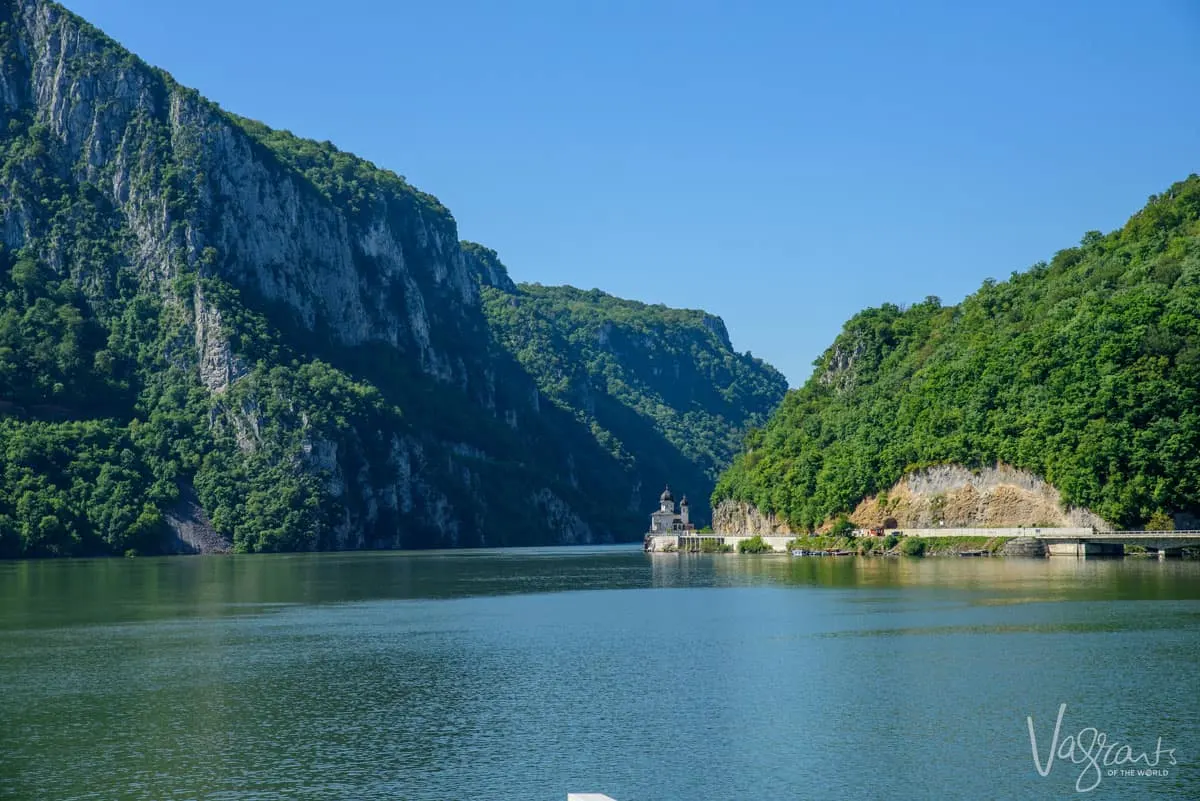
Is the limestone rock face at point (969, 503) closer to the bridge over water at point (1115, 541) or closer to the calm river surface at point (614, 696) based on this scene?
the bridge over water at point (1115, 541)

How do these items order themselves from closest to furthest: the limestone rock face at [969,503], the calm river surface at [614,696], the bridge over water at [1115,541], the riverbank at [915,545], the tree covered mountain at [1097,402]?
the calm river surface at [614,696], the bridge over water at [1115,541], the tree covered mountain at [1097,402], the limestone rock face at [969,503], the riverbank at [915,545]

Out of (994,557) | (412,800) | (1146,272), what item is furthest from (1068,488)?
(412,800)

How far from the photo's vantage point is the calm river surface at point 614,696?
45.1 meters

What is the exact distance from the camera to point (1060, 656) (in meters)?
66.3

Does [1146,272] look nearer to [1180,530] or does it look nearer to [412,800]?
[1180,530]
